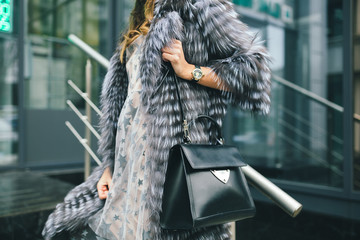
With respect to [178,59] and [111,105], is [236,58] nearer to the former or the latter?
[178,59]

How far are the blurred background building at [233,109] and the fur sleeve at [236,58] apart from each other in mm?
2281

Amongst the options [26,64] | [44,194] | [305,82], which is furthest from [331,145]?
[26,64]

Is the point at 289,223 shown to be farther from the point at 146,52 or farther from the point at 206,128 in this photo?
the point at 146,52

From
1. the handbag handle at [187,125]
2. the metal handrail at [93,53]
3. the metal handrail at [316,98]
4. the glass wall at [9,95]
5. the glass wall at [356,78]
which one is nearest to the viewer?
the handbag handle at [187,125]

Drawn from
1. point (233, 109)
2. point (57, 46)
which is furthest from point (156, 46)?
point (57, 46)

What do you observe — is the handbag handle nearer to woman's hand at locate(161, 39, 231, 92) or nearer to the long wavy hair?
woman's hand at locate(161, 39, 231, 92)

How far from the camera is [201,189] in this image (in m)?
0.87

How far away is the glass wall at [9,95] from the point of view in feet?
12.8

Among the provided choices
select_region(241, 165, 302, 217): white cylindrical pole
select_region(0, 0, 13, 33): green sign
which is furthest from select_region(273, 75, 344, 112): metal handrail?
select_region(0, 0, 13, 33): green sign

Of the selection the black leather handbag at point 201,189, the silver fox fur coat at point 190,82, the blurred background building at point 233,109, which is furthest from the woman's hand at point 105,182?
the blurred background building at point 233,109

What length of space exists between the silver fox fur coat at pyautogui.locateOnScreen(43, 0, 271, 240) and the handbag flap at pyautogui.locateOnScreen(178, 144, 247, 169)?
0.29 feet

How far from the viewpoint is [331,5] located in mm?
3301

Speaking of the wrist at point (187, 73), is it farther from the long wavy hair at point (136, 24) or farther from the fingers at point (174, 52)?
the long wavy hair at point (136, 24)

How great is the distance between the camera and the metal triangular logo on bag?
908 mm
